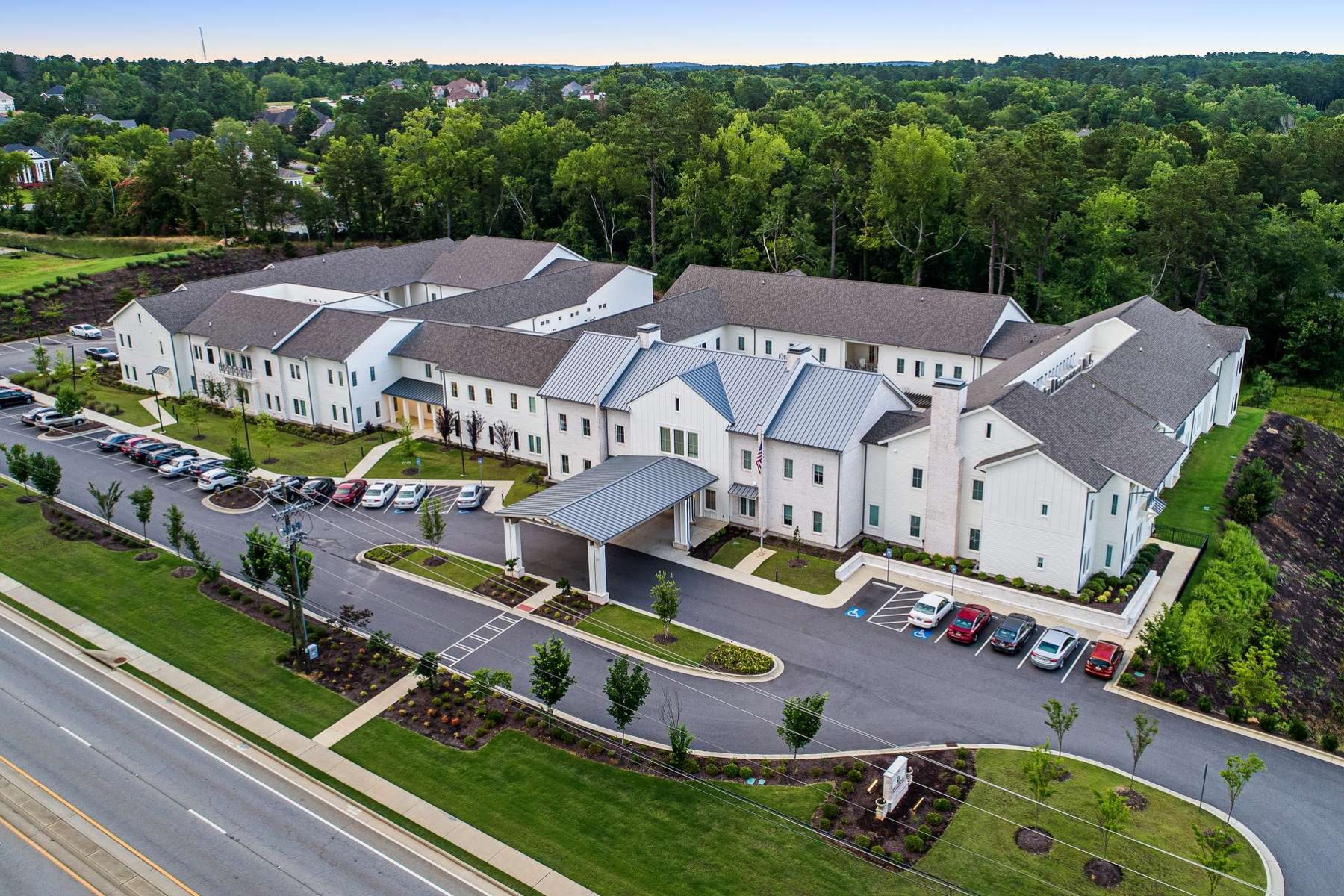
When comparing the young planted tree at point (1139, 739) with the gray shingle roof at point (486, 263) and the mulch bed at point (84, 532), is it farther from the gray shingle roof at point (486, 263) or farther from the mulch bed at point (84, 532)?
the gray shingle roof at point (486, 263)

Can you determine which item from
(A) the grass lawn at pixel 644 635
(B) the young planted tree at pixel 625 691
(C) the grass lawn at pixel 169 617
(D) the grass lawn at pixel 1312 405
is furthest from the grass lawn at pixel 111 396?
(D) the grass lawn at pixel 1312 405

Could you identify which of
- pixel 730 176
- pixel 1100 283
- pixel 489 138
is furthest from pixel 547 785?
pixel 489 138

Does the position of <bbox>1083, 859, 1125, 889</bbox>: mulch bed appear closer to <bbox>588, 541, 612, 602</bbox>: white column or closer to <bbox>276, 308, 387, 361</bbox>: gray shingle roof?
<bbox>588, 541, 612, 602</bbox>: white column

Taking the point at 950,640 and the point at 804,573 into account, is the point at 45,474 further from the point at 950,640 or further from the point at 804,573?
the point at 950,640

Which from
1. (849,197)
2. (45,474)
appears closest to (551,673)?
(45,474)

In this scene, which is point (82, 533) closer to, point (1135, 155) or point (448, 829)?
point (448, 829)

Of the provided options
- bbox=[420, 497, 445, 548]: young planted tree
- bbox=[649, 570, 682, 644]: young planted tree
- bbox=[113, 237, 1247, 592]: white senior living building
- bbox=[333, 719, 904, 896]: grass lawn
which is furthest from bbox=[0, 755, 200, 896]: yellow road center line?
bbox=[113, 237, 1247, 592]: white senior living building
